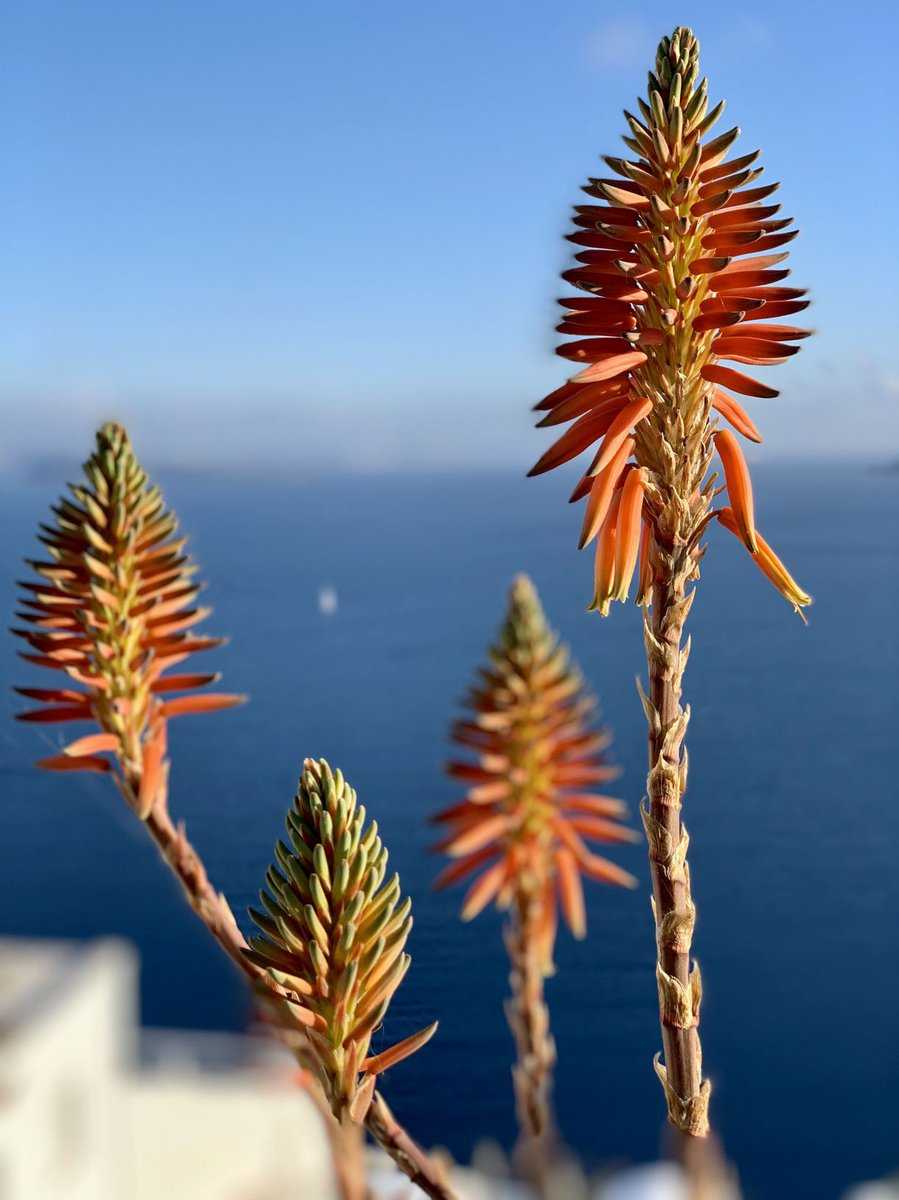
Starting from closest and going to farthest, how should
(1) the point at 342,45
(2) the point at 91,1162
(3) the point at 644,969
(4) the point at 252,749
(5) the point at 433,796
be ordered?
(2) the point at 91,1162
(3) the point at 644,969
(5) the point at 433,796
(4) the point at 252,749
(1) the point at 342,45

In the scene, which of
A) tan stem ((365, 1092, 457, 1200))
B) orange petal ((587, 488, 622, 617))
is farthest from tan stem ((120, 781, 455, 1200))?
orange petal ((587, 488, 622, 617))

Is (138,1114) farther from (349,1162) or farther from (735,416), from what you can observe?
(735,416)

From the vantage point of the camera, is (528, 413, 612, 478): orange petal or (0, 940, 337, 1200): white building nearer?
(0, 940, 337, 1200): white building

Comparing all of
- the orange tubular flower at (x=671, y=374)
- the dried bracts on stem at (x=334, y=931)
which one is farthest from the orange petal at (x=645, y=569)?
the dried bracts on stem at (x=334, y=931)

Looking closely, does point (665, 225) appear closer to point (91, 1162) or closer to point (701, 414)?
point (701, 414)

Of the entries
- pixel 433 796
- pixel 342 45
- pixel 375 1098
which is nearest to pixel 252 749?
pixel 433 796

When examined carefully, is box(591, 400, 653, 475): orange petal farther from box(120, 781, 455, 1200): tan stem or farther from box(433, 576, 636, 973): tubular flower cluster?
box(120, 781, 455, 1200): tan stem

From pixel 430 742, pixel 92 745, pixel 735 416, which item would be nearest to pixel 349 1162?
pixel 92 745
